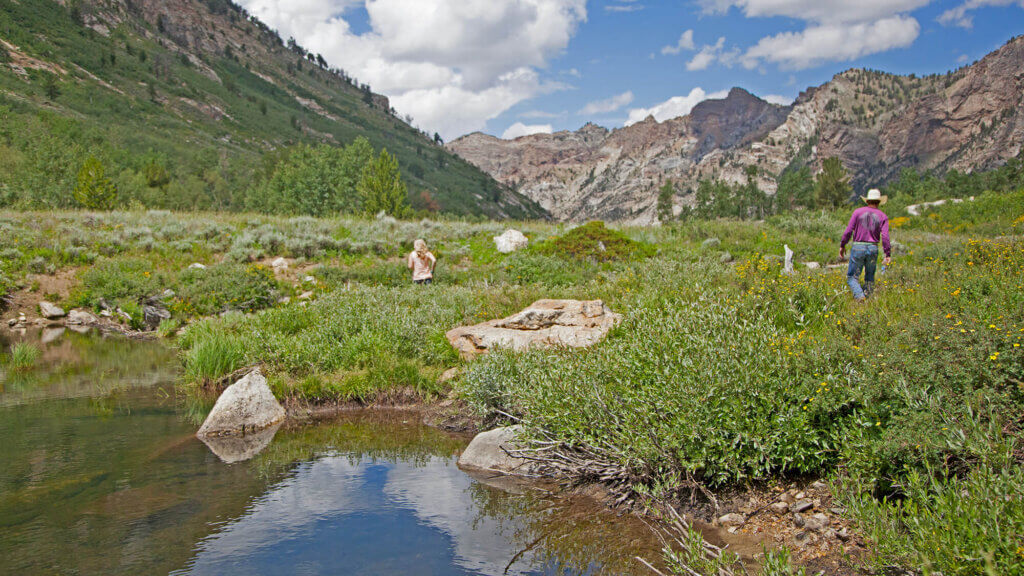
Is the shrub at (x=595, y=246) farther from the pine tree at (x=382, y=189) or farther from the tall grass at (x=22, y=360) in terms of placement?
the pine tree at (x=382, y=189)

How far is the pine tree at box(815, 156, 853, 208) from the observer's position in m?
52.0

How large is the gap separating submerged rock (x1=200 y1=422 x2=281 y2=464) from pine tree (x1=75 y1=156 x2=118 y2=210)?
110 feet

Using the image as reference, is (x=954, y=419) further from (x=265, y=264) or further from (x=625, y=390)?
(x=265, y=264)

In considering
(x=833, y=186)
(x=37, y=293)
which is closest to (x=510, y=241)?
(x=37, y=293)

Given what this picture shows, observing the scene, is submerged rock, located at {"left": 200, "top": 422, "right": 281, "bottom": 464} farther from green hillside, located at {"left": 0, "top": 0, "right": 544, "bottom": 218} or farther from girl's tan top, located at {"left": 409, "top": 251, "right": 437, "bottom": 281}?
green hillside, located at {"left": 0, "top": 0, "right": 544, "bottom": 218}

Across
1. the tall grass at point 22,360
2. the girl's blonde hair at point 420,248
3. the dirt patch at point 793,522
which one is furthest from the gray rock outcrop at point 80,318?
the dirt patch at point 793,522

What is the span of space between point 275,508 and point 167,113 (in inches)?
4578

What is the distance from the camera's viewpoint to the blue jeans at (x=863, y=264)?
29.5ft

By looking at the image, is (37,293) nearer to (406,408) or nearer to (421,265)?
(421,265)

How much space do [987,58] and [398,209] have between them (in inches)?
9210

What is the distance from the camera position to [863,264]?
9.33 m

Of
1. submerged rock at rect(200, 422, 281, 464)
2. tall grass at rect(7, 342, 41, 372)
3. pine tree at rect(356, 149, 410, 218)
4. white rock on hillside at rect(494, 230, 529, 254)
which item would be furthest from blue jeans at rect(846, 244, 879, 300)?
pine tree at rect(356, 149, 410, 218)

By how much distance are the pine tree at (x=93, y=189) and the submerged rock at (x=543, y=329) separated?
3362cm

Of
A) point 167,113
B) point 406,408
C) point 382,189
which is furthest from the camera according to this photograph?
point 167,113
